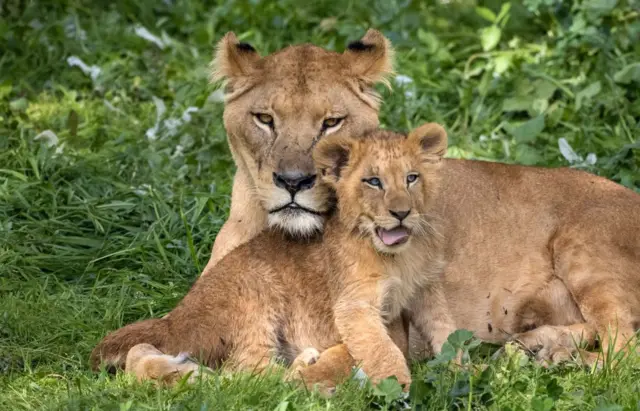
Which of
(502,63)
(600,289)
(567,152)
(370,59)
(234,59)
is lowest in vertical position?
(502,63)

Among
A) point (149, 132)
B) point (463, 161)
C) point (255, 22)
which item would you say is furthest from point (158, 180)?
point (255, 22)

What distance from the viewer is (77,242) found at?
23.1ft

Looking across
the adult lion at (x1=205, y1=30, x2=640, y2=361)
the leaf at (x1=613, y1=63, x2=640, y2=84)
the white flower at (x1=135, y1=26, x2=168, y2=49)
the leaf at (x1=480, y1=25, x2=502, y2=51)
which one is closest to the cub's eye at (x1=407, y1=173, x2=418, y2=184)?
the adult lion at (x1=205, y1=30, x2=640, y2=361)

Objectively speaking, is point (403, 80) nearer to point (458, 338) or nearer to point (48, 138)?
point (48, 138)

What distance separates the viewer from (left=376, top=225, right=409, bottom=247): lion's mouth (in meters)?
4.98

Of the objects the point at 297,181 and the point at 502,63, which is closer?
the point at 297,181

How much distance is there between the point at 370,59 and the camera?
19.5 feet

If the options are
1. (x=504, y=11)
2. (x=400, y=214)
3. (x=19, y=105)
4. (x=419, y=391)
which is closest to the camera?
(x=419, y=391)

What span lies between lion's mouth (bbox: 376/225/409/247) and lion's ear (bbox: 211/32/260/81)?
1284 millimetres

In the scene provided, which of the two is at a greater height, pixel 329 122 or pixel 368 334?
pixel 329 122

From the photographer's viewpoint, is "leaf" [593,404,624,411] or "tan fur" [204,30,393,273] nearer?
"leaf" [593,404,624,411]

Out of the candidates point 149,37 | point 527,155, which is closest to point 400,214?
point 527,155

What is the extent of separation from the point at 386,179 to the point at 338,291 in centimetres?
50

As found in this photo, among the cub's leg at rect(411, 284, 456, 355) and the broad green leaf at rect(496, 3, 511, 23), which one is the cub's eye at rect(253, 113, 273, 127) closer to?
the cub's leg at rect(411, 284, 456, 355)
